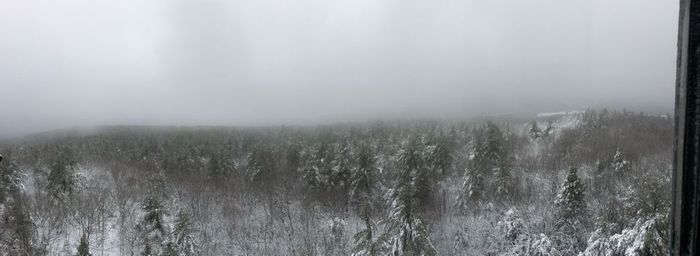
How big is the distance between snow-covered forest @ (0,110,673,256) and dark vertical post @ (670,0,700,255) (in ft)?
59.4

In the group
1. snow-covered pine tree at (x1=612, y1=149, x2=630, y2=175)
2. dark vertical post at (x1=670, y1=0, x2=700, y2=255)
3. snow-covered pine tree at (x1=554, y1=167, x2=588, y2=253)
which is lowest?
snow-covered pine tree at (x1=554, y1=167, x2=588, y2=253)

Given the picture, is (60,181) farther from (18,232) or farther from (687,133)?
(687,133)

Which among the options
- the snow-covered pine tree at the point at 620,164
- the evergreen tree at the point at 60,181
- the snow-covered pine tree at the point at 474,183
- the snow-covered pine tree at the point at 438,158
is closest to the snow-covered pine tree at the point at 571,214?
the snow-covered pine tree at the point at 474,183

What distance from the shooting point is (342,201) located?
3741 cm

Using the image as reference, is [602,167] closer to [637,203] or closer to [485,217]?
[485,217]

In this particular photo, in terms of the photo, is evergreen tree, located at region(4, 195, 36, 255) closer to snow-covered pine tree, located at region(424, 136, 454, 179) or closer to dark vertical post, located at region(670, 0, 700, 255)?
dark vertical post, located at region(670, 0, 700, 255)

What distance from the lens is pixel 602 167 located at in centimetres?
3800

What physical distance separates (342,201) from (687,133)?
36776 mm

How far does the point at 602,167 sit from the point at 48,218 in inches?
1746

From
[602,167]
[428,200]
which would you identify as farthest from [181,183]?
[602,167]

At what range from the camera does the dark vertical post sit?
3.93 feet

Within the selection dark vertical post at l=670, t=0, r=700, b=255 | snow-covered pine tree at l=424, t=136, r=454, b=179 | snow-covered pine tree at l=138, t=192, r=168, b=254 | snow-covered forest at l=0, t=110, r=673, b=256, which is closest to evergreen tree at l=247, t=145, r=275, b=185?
snow-covered forest at l=0, t=110, r=673, b=256

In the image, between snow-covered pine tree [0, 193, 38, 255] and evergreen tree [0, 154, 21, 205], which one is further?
evergreen tree [0, 154, 21, 205]

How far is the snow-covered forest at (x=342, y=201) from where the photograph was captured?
24641mm
